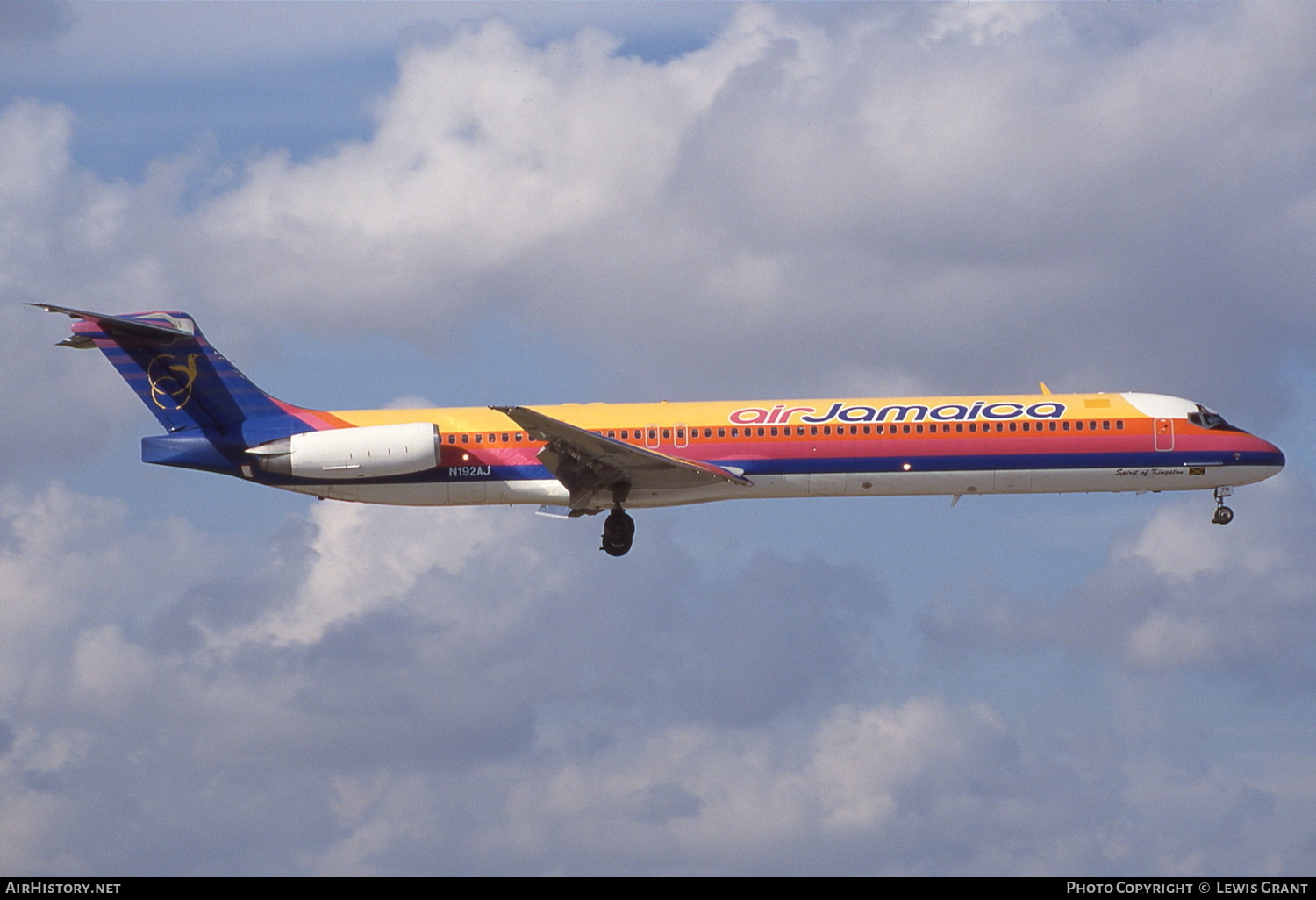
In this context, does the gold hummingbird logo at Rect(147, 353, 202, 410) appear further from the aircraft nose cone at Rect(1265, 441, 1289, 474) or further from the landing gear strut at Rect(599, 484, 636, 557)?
the aircraft nose cone at Rect(1265, 441, 1289, 474)

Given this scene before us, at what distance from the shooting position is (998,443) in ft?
135

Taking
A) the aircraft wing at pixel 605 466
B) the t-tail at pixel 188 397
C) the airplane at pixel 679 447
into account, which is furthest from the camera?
the t-tail at pixel 188 397

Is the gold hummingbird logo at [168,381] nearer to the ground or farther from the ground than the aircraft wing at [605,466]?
farther from the ground

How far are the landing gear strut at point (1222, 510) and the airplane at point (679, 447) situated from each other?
0.14 ft

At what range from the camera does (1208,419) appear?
42.7 meters

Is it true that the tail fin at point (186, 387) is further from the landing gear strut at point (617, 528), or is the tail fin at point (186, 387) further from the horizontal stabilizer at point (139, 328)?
the landing gear strut at point (617, 528)

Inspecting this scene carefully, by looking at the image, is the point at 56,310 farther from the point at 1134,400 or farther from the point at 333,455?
the point at 1134,400

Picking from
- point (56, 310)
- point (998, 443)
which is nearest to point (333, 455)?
point (56, 310)

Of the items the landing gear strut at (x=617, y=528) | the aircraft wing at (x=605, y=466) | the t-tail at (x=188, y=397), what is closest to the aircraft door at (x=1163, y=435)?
the aircraft wing at (x=605, y=466)

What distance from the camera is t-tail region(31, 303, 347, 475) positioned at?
43.0 meters

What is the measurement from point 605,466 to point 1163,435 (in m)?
15.9

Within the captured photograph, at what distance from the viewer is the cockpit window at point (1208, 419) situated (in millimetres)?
42438

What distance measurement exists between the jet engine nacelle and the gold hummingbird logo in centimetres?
390

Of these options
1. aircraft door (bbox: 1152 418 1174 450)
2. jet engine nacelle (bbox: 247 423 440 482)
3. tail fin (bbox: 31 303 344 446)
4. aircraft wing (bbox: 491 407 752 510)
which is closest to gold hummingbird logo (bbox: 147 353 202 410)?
tail fin (bbox: 31 303 344 446)
